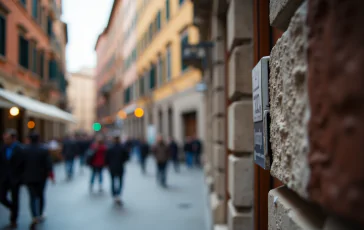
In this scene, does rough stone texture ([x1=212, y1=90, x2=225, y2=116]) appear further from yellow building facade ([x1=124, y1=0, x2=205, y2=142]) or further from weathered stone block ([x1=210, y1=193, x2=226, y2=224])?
yellow building facade ([x1=124, y1=0, x2=205, y2=142])

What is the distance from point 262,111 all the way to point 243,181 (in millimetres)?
1386

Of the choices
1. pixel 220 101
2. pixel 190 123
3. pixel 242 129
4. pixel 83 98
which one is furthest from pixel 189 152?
pixel 83 98

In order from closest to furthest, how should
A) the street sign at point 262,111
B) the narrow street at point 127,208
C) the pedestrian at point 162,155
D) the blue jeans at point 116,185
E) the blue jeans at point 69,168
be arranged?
the street sign at point 262,111 < the narrow street at point 127,208 < the blue jeans at point 116,185 < the pedestrian at point 162,155 < the blue jeans at point 69,168

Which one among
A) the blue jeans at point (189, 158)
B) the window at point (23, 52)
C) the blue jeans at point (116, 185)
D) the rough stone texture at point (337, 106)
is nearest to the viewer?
the rough stone texture at point (337, 106)

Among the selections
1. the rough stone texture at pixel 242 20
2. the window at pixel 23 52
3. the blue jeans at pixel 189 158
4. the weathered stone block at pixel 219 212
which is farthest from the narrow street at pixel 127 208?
the window at pixel 23 52

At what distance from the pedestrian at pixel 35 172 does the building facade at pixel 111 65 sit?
120 feet

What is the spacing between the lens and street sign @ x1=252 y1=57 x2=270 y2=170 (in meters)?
2.15

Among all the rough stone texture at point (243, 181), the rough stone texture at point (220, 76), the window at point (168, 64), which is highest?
the window at point (168, 64)

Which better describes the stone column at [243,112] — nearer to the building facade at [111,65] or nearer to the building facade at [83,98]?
the building facade at [111,65]

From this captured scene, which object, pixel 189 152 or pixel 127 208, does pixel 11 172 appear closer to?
pixel 127 208

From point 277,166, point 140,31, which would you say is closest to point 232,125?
point 277,166

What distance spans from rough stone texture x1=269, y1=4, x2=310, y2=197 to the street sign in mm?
228

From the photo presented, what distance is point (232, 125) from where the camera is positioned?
11.6 ft

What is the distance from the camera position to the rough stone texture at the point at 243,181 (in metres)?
3.44
